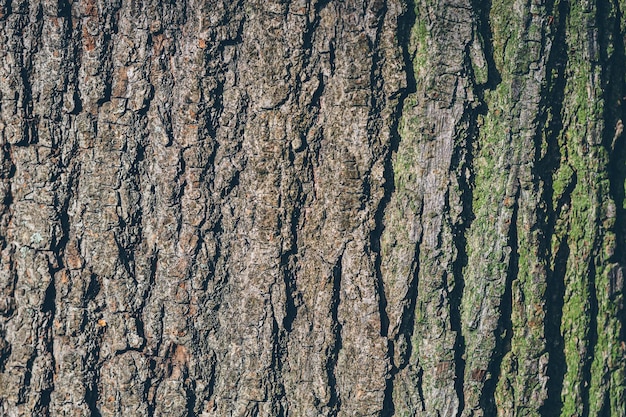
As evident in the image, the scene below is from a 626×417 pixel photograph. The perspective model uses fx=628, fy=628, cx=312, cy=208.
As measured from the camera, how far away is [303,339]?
1.93 metres

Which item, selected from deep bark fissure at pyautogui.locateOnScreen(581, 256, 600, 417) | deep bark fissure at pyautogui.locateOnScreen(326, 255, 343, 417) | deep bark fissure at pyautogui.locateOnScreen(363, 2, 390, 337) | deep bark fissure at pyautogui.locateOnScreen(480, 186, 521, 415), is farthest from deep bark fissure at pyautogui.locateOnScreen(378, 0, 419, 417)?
deep bark fissure at pyautogui.locateOnScreen(581, 256, 600, 417)

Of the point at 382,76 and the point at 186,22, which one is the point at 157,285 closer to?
the point at 186,22

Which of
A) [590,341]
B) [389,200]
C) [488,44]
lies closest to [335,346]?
[389,200]

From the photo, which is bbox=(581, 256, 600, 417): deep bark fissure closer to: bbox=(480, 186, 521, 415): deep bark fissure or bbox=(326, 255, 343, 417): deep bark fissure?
bbox=(480, 186, 521, 415): deep bark fissure

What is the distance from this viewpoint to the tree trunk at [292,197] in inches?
71.8

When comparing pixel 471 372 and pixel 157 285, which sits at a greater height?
pixel 157 285

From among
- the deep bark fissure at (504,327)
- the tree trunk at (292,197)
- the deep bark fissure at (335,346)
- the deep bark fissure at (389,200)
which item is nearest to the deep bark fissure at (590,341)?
the tree trunk at (292,197)

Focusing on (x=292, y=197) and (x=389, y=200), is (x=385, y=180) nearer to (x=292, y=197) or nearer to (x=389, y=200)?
(x=389, y=200)

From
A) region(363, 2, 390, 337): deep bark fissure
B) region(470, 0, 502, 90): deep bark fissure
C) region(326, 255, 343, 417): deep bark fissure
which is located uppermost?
region(470, 0, 502, 90): deep bark fissure

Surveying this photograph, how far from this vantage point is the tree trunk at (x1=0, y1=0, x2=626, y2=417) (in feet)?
5.98

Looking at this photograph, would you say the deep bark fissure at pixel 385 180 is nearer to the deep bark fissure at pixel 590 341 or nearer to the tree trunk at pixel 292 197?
the tree trunk at pixel 292 197

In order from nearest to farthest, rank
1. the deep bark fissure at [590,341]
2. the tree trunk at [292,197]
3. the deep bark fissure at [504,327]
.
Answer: the tree trunk at [292,197], the deep bark fissure at [504,327], the deep bark fissure at [590,341]

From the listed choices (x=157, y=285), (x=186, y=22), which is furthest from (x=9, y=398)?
(x=186, y=22)

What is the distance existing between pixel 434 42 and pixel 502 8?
247 mm
